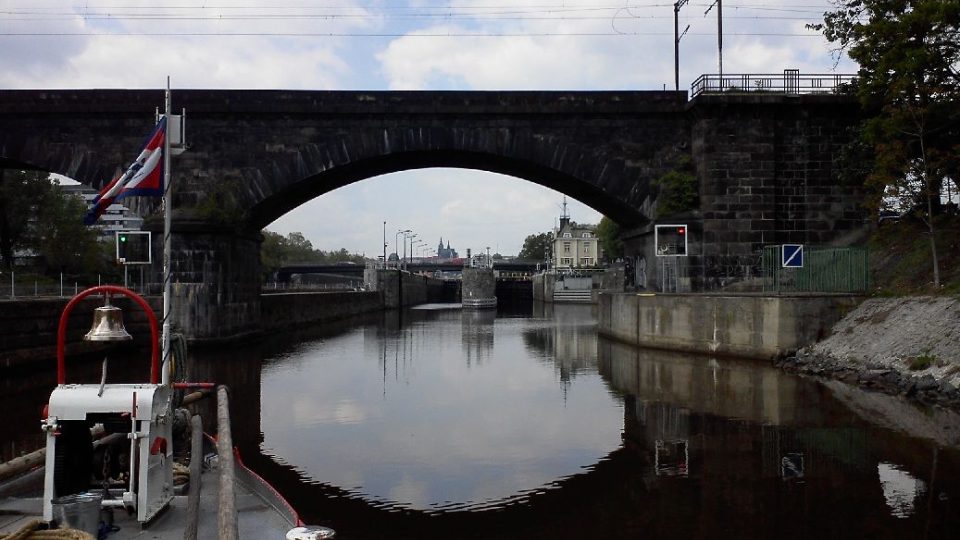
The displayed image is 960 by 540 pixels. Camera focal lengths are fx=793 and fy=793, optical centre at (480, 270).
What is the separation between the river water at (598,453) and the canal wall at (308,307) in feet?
64.6

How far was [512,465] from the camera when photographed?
554 inches

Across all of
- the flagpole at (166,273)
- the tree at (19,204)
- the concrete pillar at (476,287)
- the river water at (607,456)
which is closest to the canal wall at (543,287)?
the concrete pillar at (476,287)

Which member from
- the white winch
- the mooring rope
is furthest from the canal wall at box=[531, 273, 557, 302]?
the mooring rope

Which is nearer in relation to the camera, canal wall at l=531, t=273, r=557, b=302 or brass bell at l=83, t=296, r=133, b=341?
brass bell at l=83, t=296, r=133, b=341

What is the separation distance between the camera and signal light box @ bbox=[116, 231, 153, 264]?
28.9 m

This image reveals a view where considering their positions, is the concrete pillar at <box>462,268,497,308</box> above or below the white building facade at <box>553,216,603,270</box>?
below

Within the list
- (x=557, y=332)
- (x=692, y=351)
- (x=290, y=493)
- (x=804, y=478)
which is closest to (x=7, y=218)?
(x=557, y=332)

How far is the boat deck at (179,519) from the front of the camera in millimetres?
7250

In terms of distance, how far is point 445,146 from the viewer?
35750mm

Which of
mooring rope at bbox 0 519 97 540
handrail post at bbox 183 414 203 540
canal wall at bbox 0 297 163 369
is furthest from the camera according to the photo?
canal wall at bbox 0 297 163 369

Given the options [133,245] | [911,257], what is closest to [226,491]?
[133,245]

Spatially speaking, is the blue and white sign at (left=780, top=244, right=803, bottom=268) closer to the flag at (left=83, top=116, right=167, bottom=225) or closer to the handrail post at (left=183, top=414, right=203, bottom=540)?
the handrail post at (left=183, top=414, right=203, bottom=540)

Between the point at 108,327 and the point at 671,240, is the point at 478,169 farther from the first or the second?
the point at 108,327

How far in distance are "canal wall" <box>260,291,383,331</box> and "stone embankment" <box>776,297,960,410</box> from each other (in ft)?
99.3
